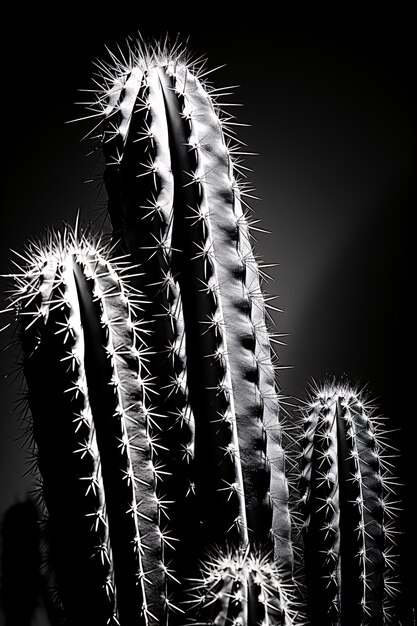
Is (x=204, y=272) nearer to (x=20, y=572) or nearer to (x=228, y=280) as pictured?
(x=228, y=280)

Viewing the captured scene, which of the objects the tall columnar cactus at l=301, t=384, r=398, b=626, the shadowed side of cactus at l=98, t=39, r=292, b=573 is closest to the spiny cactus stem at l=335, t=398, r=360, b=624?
the tall columnar cactus at l=301, t=384, r=398, b=626

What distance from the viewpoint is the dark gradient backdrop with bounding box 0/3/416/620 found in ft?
4.95

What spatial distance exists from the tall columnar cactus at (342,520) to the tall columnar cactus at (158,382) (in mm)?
61

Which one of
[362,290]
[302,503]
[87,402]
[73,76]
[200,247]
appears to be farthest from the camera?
[362,290]

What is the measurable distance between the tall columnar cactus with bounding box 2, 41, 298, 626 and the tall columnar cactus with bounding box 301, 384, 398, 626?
61mm

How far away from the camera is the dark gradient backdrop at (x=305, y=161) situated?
1509mm

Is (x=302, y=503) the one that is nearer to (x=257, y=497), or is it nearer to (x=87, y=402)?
(x=257, y=497)

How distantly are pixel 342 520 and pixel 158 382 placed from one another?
0.39 meters

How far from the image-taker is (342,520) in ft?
3.74

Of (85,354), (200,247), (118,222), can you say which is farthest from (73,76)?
(85,354)

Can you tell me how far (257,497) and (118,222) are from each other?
497 mm

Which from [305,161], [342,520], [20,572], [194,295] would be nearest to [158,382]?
[194,295]

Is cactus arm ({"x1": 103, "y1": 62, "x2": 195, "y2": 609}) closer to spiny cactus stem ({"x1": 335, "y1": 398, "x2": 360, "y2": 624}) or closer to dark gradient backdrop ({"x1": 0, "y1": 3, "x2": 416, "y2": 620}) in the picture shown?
spiny cactus stem ({"x1": 335, "y1": 398, "x2": 360, "y2": 624})

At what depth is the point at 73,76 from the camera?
154 centimetres
